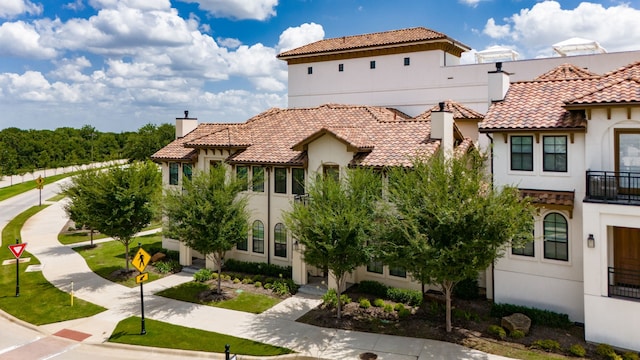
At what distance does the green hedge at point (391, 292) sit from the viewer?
1947 centimetres

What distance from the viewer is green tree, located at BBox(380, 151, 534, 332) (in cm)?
1499

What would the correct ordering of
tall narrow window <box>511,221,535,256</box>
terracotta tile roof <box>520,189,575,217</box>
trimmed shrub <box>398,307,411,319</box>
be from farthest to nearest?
trimmed shrub <box>398,307,411,319</box>, tall narrow window <box>511,221,535,256</box>, terracotta tile roof <box>520,189,575,217</box>

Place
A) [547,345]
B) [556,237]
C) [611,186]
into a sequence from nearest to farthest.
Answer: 1. [547,345]
2. [611,186]
3. [556,237]

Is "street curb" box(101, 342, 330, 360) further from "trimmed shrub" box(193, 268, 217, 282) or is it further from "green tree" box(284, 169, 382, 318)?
"trimmed shrub" box(193, 268, 217, 282)

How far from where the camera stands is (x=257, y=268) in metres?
24.6

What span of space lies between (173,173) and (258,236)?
302 inches

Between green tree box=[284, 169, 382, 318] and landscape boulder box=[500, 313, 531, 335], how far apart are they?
18.1 ft

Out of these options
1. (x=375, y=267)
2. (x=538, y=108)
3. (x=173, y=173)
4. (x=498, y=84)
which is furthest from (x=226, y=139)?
(x=538, y=108)

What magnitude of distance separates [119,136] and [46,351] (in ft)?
402

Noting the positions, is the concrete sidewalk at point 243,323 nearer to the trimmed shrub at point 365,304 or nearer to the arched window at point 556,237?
the trimmed shrub at point 365,304

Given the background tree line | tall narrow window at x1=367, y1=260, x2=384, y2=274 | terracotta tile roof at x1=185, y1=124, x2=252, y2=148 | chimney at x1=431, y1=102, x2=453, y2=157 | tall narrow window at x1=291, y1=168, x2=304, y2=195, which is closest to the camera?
chimney at x1=431, y1=102, x2=453, y2=157

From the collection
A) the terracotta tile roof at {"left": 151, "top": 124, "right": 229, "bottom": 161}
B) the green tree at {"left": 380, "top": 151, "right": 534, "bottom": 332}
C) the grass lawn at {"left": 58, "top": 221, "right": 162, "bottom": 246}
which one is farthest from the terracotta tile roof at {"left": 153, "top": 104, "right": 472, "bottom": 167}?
the grass lawn at {"left": 58, "top": 221, "right": 162, "bottom": 246}

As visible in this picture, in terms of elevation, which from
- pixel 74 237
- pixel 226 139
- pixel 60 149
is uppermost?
pixel 60 149

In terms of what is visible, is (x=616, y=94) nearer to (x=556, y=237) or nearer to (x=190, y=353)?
(x=556, y=237)
